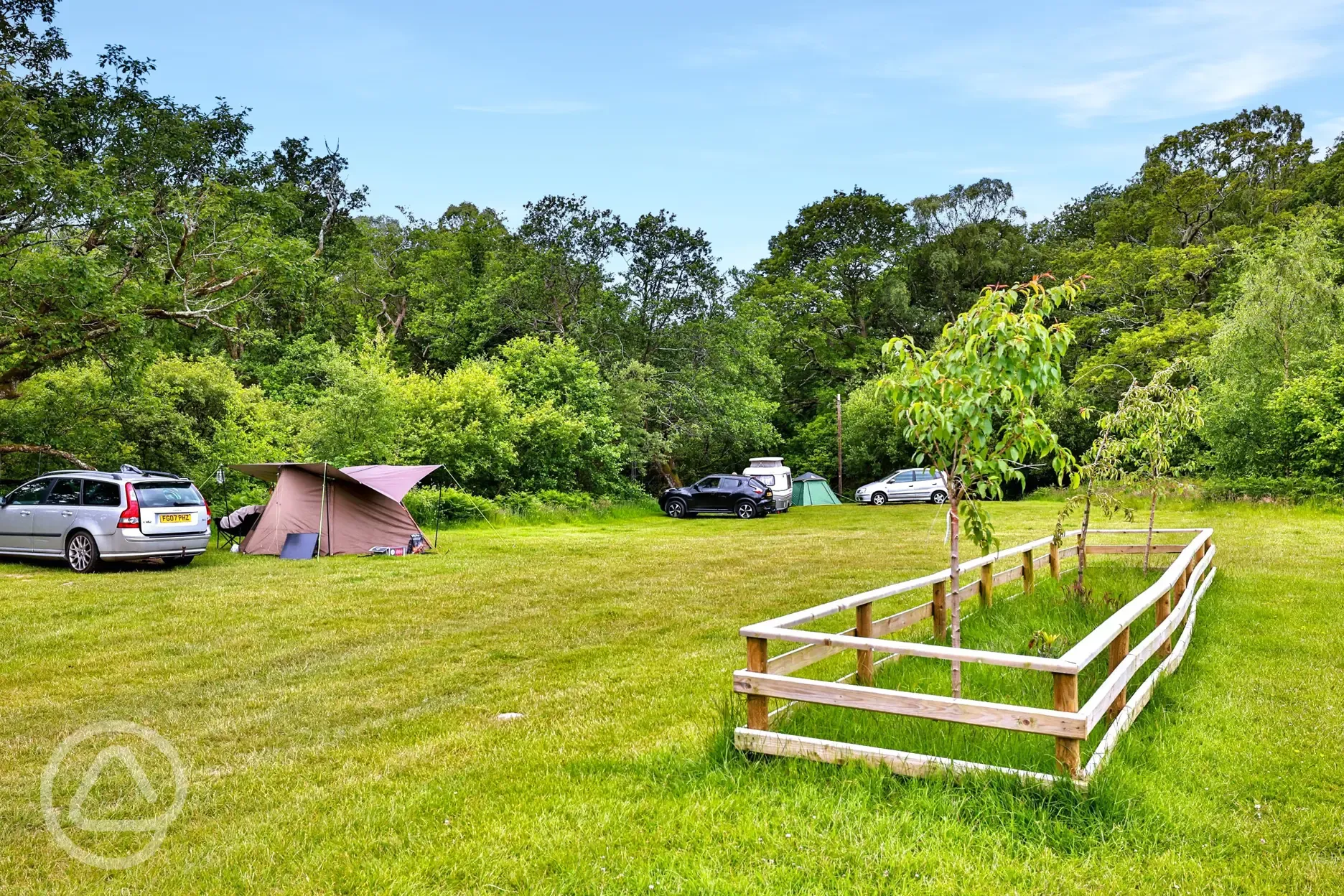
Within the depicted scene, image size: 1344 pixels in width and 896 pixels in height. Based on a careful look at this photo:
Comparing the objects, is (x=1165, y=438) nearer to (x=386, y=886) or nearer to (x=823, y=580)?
(x=823, y=580)

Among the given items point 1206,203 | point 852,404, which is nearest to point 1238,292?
point 1206,203

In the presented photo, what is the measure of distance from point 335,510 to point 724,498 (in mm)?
12578

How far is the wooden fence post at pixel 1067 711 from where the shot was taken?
11.5ft

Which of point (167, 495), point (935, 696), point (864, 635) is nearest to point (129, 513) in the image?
point (167, 495)

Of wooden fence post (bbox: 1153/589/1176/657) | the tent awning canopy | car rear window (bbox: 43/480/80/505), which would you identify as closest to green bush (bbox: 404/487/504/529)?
the tent awning canopy

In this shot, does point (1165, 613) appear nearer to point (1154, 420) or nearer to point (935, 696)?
point (1154, 420)

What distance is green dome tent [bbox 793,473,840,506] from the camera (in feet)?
102

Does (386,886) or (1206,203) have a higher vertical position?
(1206,203)

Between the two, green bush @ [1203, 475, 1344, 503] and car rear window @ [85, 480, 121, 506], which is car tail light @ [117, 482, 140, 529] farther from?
green bush @ [1203, 475, 1344, 503]

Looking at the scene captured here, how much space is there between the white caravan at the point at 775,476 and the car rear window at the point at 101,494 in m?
18.5

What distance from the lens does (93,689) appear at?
6.08m

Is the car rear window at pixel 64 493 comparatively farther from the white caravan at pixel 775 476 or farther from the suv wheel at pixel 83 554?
the white caravan at pixel 775 476

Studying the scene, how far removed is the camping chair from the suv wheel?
329 cm

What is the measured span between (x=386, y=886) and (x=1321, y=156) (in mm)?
45156
